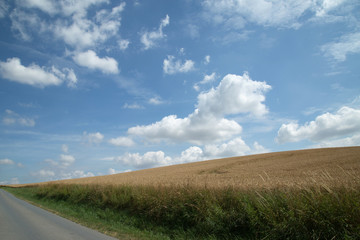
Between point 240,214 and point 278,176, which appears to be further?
point 278,176

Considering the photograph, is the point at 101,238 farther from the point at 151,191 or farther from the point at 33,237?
the point at 151,191

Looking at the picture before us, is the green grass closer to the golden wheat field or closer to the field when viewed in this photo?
the field

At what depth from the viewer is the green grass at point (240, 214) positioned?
5.72 metres

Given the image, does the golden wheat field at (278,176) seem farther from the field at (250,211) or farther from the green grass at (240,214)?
the green grass at (240,214)

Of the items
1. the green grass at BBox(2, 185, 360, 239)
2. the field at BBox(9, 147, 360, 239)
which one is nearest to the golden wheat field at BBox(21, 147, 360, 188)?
the field at BBox(9, 147, 360, 239)

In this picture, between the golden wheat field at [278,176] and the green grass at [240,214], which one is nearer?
the green grass at [240,214]

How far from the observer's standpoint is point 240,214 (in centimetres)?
750

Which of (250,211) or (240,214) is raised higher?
(250,211)

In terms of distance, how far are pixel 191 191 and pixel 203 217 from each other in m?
1.50

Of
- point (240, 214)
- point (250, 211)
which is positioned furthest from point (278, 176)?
point (250, 211)

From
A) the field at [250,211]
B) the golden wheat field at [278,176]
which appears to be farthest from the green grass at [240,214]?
the golden wheat field at [278,176]

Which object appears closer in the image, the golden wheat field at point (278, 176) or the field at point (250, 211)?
the field at point (250, 211)

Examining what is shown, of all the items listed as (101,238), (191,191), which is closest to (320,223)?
(191,191)

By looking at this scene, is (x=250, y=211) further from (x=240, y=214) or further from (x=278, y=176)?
(x=278, y=176)
